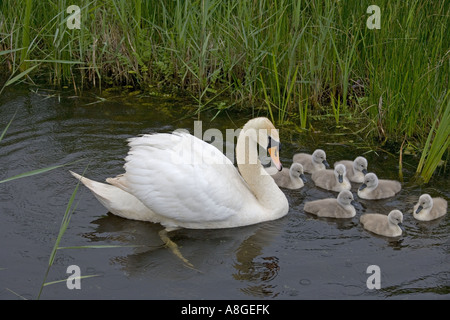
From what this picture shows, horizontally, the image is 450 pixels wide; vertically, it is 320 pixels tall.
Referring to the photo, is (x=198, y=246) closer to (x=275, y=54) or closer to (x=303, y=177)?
(x=303, y=177)

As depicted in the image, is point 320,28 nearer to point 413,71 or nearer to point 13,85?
point 413,71

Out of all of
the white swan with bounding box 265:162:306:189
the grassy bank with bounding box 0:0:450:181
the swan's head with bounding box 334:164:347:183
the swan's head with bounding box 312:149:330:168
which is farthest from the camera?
the grassy bank with bounding box 0:0:450:181

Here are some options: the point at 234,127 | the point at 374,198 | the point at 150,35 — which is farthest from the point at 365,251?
the point at 150,35

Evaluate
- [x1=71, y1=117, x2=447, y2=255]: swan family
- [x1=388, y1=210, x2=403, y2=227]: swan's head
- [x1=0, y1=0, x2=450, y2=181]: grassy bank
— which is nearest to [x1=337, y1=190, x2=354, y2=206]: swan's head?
[x1=71, y1=117, x2=447, y2=255]: swan family

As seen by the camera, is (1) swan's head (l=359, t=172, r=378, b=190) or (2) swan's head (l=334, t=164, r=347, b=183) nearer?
(1) swan's head (l=359, t=172, r=378, b=190)

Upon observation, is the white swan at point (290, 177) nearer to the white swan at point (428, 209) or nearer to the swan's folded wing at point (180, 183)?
the swan's folded wing at point (180, 183)

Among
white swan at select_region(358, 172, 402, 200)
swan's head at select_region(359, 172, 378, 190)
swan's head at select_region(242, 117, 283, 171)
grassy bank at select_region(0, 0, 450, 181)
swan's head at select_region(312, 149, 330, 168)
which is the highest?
grassy bank at select_region(0, 0, 450, 181)

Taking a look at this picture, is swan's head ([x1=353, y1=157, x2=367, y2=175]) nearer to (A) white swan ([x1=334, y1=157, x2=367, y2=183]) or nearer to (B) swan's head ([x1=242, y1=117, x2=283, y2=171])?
(A) white swan ([x1=334, y1=157, x2=367, y2=183])

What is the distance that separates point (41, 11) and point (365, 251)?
5778 millimetres

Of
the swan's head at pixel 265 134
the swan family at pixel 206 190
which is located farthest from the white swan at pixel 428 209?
the swan's head at pixel 265 134

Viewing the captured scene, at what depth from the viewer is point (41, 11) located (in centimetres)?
984

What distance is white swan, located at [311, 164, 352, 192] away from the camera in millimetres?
7379

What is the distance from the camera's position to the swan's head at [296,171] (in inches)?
293

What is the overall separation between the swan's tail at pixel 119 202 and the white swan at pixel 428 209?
7.75 feet
